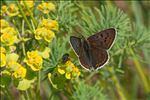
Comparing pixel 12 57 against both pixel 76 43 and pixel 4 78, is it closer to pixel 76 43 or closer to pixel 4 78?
pixel 4 78

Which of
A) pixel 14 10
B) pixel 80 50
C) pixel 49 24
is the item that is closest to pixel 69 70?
pixel 80 50

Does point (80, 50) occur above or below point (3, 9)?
below

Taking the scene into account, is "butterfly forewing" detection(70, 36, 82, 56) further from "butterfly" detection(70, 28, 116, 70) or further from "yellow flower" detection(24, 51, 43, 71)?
"yellow flower" detection(24, 51, 43, 71)

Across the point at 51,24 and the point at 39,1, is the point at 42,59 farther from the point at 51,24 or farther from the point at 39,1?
the point at 39,1

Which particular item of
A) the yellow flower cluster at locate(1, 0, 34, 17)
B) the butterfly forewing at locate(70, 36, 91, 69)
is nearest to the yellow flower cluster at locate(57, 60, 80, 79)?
the butterfly forewing at locate(70, 36, 91, 69)

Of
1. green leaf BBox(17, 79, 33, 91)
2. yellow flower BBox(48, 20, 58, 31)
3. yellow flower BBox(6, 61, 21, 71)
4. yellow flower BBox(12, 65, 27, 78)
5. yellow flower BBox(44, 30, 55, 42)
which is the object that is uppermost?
yellow flower BBox(48, 20, 58, 31)

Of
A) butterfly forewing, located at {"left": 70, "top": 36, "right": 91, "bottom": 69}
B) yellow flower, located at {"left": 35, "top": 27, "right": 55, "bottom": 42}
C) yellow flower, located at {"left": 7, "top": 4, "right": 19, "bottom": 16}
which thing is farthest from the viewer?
yellow flower, located at {"left": 7, "top": 4, "right": 19, "bottom": 16}
